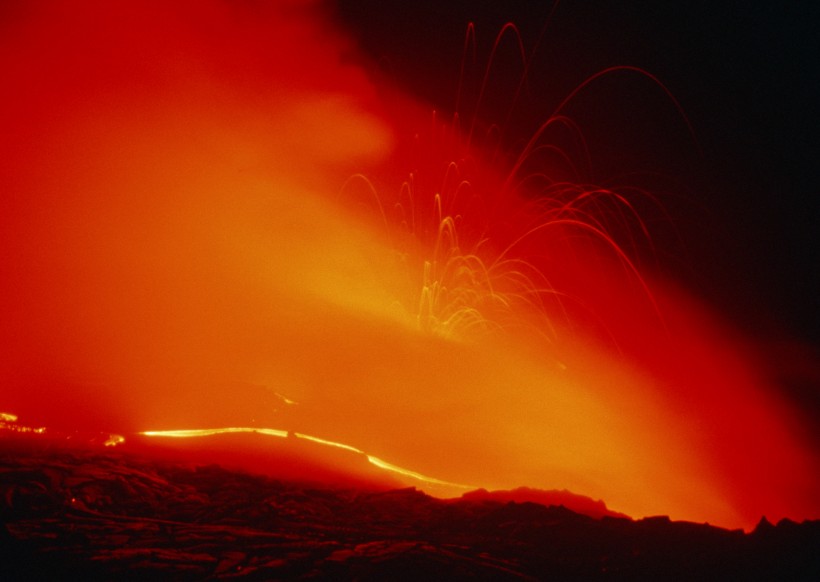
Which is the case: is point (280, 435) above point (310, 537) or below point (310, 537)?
above

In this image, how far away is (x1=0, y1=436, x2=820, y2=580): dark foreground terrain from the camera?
693cm

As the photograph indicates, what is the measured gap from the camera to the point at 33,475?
9734 mm

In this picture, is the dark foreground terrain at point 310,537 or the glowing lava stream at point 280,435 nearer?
the dark foreground terrain at point 310,537

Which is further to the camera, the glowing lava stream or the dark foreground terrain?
the glowing lava stream

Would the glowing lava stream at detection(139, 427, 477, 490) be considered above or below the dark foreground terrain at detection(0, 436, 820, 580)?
above

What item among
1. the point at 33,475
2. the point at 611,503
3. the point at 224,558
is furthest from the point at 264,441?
the point at 611,503

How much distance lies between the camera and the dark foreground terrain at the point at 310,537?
693 centimetres

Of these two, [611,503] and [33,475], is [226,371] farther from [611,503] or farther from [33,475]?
[611,503]

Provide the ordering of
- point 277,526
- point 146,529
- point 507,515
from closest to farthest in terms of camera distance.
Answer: point 146,529 → point 277,526 → point 507,515

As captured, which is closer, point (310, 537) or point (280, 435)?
point (310, 537)

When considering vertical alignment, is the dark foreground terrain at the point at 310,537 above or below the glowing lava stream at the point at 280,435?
below

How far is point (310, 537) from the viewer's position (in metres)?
8.44

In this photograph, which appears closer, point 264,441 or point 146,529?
point 146,529

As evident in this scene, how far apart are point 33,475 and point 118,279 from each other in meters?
12.3
